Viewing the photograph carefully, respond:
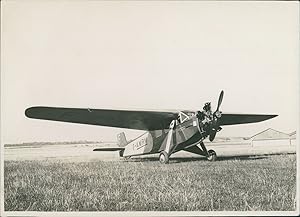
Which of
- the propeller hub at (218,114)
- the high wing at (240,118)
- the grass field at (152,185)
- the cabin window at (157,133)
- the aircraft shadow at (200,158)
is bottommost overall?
the grass field at (152,185)

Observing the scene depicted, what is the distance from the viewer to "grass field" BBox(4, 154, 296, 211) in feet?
10.3

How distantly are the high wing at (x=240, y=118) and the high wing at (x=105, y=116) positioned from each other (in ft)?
Result: 0.91

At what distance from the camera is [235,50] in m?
3.24

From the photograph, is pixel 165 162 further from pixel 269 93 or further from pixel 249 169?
pixel 269 93

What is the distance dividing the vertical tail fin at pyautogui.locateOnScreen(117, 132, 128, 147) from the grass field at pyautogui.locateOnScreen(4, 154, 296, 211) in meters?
0.11

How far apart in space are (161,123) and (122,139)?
0.79ft

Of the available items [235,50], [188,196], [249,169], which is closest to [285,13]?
[235,50]

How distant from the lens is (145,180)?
3.20 m

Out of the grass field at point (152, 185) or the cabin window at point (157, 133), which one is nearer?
the grass field at point (152, 185)

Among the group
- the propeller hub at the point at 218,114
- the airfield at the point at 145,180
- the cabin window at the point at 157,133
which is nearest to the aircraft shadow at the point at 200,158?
the airfield at the point at 145,180

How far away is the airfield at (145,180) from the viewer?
10.3ft

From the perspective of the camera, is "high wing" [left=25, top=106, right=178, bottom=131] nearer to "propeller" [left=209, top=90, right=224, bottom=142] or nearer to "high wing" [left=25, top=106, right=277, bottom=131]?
"high wing" [left=25, top=106, right=277, bottom=131]

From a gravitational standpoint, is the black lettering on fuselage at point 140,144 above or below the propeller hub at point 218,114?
below

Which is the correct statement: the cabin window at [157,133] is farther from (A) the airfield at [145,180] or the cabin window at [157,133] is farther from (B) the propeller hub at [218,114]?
(B) the propeller hub at [218,114]
